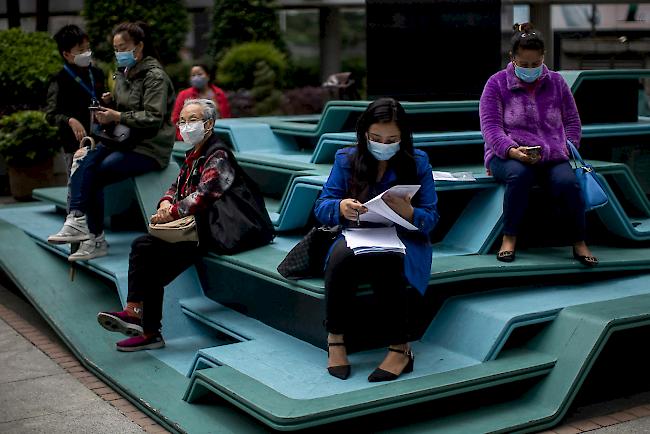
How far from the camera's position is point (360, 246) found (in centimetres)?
542

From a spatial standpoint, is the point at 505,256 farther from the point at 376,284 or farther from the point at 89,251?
the point at 89,251

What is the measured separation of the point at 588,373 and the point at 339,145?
2.62 meters

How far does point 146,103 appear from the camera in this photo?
25.4ft

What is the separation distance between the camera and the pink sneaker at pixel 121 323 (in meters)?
6.57

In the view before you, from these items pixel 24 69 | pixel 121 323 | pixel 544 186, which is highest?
pixel 24 69

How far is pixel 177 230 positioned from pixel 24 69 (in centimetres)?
792

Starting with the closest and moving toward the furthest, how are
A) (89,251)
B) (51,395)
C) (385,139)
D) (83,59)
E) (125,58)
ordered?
(385,139) < (51,395) < (125,58) < (89,251) < (83,59)

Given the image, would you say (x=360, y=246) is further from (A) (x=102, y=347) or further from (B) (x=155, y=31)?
(B) (x=155, y=31)

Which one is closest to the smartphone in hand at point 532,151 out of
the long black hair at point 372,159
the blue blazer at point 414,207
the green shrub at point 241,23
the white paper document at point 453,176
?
the white paper document at point 453,176

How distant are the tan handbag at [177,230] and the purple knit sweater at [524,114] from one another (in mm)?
1914

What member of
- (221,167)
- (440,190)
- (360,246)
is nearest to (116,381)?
(221,167)

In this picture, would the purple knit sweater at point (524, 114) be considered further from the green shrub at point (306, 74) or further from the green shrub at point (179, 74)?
the green shrub at point (306, 74)

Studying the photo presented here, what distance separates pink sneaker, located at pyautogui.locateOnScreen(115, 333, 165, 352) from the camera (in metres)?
6.79

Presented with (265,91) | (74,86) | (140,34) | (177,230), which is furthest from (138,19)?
(177,230)
